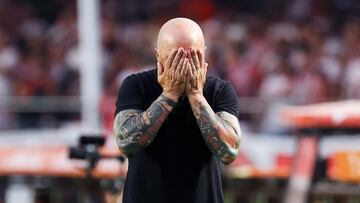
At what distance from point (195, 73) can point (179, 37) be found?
17cm

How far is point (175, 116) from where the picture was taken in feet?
17.6

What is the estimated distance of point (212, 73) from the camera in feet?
50.7

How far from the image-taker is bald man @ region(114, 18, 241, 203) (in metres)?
5.21

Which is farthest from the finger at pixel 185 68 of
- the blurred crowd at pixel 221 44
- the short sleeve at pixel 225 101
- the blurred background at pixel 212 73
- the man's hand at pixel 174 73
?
the blurred crowd at pixel 221 44

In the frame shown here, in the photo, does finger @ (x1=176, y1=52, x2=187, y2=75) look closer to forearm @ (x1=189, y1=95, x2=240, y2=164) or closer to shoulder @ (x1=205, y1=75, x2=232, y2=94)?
forearm @ (x1=189, y1=95, x2=240, y2=164)

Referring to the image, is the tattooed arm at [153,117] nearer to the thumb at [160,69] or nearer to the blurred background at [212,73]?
the thumb at [160,69]

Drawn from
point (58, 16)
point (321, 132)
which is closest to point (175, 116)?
point (321, 132)

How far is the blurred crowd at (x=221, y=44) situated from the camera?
15211 millimetres

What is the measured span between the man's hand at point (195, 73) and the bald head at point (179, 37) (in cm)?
4

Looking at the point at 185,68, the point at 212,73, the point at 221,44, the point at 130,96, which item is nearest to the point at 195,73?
the point at 185,68

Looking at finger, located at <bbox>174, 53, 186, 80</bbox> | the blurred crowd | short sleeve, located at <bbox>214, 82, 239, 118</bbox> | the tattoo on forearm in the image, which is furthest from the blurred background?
finger, located at <bbox>174, 53, 186, 80</bbox>

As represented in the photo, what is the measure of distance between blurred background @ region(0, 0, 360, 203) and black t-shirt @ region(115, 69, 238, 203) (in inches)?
193

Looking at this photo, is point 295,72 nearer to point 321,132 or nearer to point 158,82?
point 321,132

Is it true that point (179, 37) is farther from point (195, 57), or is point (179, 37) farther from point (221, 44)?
point (221, 44)
